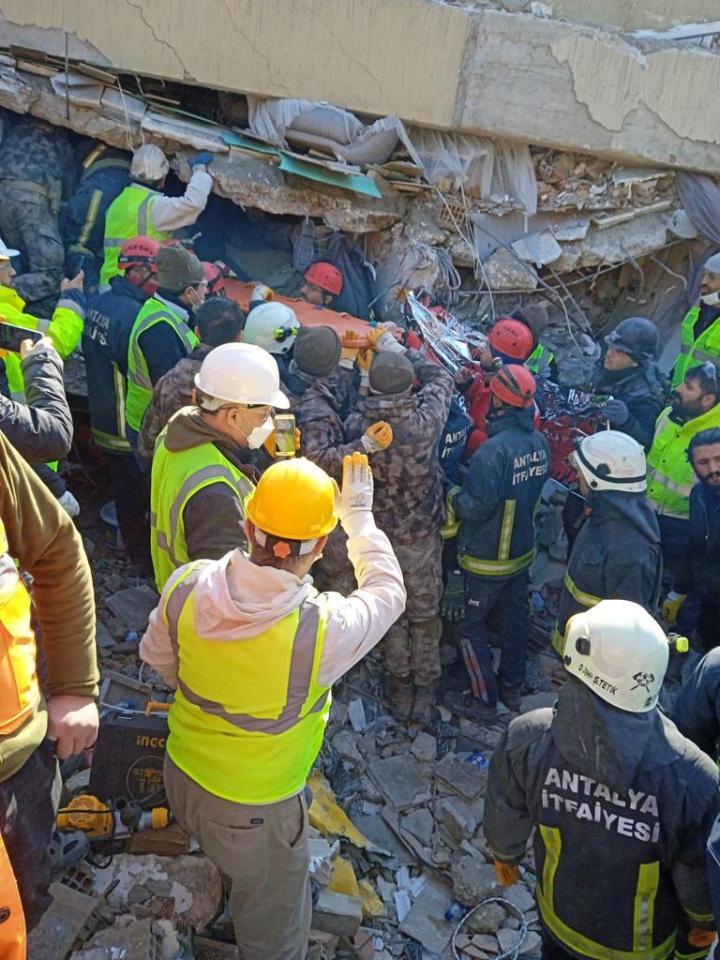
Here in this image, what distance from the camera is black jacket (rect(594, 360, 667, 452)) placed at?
6.20 m

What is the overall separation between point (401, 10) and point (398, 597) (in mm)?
6785

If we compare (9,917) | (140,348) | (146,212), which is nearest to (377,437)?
(140,348)

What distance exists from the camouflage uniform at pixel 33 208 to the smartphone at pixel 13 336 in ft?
9.71

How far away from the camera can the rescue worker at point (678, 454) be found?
220 inches

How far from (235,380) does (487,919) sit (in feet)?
9.42

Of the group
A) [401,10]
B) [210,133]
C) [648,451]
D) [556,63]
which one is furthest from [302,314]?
[556,63]

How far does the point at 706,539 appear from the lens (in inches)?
207

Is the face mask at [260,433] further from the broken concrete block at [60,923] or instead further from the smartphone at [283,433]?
the broken concrete block at [60,923]

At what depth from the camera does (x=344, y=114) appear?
770 centimetres

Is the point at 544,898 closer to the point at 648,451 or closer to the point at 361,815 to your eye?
the point at 361,815

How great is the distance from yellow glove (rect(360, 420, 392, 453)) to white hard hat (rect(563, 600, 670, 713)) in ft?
6.87

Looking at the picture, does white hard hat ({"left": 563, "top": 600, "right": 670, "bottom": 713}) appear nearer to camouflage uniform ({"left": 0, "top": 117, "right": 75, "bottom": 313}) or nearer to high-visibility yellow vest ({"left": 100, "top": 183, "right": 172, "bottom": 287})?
high-visibility yellow vest ({"left": 100, "top": 183, "right": 172, "bottom": 287})

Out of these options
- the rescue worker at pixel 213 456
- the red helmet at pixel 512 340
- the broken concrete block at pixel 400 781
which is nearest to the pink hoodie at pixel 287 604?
the rescue worker at pixel 213 456

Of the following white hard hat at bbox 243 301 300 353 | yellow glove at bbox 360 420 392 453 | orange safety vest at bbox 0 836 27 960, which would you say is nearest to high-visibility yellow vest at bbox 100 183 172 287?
white hard hat at bbox 243 301 300 353
